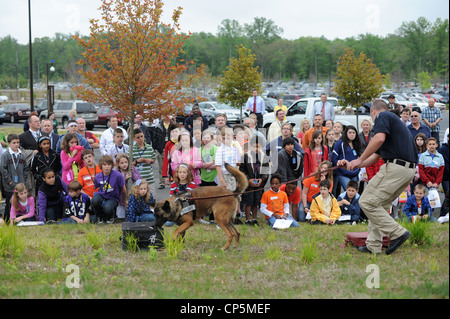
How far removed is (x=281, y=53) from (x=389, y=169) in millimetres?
125921

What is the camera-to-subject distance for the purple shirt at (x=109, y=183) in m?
9.86

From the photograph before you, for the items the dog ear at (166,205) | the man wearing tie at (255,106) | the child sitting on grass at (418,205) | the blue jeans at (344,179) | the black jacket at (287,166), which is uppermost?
the man wearing tie at (255,106)

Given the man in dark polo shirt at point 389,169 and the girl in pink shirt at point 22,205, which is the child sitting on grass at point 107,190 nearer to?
the girl in pink shirt at point 22,205

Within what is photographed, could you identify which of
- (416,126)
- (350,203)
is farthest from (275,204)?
(416,126)

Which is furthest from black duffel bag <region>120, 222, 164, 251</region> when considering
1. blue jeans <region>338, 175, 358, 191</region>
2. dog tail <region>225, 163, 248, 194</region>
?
blue jeans <region>338, 175, 358, 191</region>

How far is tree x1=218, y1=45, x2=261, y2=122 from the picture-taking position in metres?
28.2

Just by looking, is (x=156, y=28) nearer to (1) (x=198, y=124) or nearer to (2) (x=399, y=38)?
(1) (x=198, y=124)

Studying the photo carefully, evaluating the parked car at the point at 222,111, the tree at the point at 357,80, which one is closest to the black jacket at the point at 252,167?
the tree at the point at 357,80

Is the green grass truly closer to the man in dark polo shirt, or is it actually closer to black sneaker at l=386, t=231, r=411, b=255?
black sneaker at l=386, t=231, r=411, b=255

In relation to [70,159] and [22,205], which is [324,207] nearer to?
[70,159]

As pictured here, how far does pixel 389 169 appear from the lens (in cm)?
674

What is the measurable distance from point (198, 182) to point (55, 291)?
5.02 metres

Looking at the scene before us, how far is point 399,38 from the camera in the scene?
116750 mm
